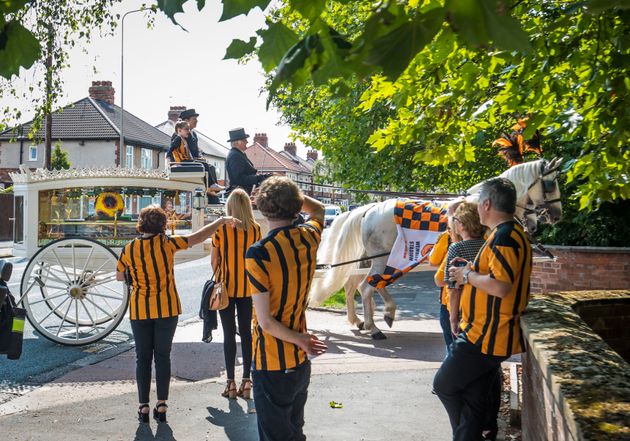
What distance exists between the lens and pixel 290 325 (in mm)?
3627

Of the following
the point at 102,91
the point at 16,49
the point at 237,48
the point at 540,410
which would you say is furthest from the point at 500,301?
the point at 102,91

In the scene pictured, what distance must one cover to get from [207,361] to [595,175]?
4.47m

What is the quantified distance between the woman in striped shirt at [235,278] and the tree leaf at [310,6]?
3.89 metres

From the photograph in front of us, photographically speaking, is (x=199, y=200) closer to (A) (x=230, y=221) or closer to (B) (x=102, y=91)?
(A) (x=230, y=221)

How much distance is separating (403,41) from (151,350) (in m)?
4.42

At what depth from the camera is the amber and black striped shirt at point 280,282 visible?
3512 mm

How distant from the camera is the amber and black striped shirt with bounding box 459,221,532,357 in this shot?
148 inches

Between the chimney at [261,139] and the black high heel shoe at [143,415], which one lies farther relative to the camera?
the chimney at [261,139]

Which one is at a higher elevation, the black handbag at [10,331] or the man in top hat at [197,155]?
the man in top hat at [197,155]

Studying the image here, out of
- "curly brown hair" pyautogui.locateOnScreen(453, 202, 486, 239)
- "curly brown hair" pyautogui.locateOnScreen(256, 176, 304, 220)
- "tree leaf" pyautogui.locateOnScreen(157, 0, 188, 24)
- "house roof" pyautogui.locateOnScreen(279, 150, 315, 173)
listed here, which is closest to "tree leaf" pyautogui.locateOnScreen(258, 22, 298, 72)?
"tree leaf" pyautogui.locateOnScreen(157, 0, 188, 24)

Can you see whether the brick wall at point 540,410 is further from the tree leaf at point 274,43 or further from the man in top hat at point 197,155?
the man in top hat at point 197,155

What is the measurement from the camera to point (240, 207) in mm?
5926

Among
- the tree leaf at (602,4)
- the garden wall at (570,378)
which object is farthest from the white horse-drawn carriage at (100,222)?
the tree leaf at (602,4)

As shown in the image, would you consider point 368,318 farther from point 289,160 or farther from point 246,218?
point 289,160
